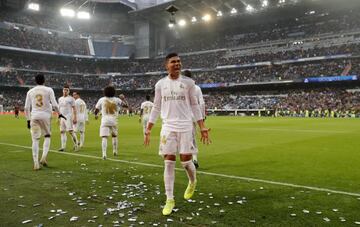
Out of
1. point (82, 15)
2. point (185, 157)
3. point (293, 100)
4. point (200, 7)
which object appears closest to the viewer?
point (185, 157)

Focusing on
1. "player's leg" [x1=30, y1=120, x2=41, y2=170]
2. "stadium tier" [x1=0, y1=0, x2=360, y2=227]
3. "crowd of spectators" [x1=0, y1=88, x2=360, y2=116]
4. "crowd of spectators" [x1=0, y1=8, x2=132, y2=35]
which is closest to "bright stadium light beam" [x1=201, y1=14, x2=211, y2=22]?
"stadium tier" [x1=0, y1=0, x2=360, y2=227]

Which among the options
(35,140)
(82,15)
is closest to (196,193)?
(35,140)

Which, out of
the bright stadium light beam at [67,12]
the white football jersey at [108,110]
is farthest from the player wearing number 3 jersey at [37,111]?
the bright stadium light beam at [67,12]

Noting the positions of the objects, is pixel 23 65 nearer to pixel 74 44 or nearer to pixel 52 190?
pixel 74 44

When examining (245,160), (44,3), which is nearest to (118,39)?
(44,3)

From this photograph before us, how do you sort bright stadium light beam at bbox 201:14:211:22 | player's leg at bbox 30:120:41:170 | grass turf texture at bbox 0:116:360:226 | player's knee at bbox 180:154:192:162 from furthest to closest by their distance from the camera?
bright stadium light beam at bbox 201:14:211:22 → player's leg at bbox 30:120:41:170 → player's knee at bbox 180:154:192:162 → grass turf texture at bbox 0:116:360:226

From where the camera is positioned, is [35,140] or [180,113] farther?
[35,140]

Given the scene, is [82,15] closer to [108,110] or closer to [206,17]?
[206,17]

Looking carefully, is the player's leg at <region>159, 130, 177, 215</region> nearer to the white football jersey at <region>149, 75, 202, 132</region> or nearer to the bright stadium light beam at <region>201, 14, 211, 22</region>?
the white football jersey at <region>149, 75, 202, 132</region>

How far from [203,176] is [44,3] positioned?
84.0 meters

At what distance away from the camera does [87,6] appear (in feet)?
297

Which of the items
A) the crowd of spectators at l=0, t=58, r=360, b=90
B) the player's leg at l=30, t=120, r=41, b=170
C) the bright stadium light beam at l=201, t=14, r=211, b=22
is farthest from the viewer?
the bright stadium light beam at l=201, t=14, r=211, b=22

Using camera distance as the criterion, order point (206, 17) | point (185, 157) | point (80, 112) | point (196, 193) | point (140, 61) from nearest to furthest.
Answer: point (185, 157), point (196, 193), point (80, 112), point (206, 17), point (140, 61)

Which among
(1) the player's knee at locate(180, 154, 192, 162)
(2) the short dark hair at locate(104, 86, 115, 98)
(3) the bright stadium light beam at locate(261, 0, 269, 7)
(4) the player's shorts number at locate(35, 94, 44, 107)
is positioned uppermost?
(3) the bright stadium light beam at locate(261, 0, 269, 7)
